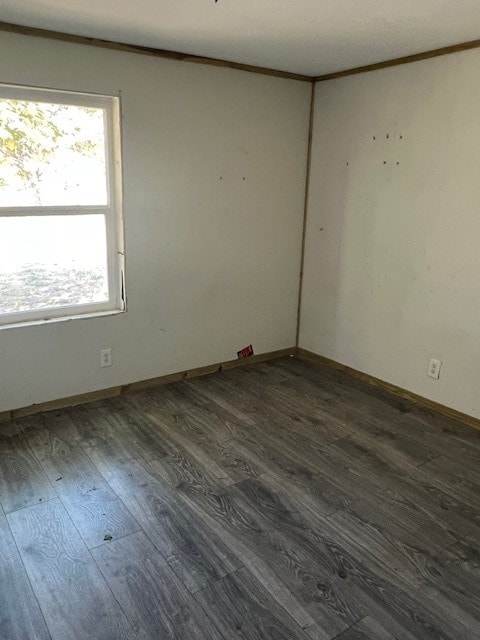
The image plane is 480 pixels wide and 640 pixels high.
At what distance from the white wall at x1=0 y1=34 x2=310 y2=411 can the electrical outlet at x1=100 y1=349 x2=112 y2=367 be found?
0.13ft

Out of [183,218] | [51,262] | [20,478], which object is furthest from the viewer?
[183,218]

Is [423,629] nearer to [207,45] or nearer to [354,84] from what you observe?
[207,45]

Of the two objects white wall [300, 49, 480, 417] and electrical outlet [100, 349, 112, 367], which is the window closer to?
electrical outlet [100, 349, 112, 367]

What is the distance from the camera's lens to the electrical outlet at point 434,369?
10.4 feet

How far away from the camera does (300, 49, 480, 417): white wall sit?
2891mm

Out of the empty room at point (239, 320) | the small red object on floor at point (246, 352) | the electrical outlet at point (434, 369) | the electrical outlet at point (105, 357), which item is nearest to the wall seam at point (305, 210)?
the empty room at point (239, 320)

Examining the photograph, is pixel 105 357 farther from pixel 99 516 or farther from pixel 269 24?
pixel 269 24

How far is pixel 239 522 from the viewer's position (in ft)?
6.95

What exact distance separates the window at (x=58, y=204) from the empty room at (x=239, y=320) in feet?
0.04

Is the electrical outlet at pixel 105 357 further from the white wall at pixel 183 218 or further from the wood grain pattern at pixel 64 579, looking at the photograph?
the wood grain pattern at pixel 64 579

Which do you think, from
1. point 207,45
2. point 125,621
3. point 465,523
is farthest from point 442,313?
point 125,621

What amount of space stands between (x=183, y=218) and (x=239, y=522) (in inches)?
80.8

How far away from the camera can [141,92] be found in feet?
9.75

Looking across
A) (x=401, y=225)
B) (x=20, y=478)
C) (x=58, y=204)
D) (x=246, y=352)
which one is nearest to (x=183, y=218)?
(x=58, y=204)
